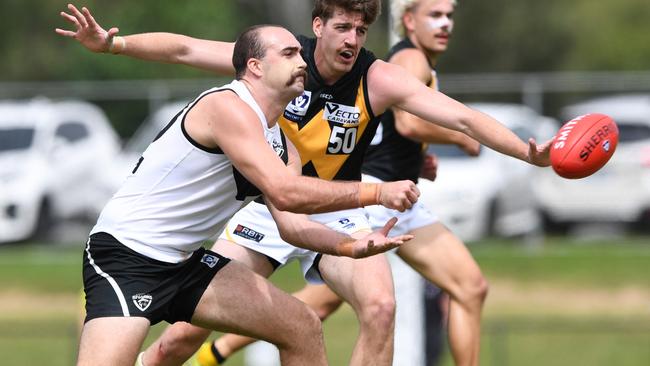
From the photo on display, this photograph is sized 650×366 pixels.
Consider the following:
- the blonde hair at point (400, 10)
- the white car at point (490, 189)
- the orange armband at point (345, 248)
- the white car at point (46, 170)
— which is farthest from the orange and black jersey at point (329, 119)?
the white car at point (46, 170)

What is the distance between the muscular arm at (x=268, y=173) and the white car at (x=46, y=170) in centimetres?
1197

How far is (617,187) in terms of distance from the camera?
17.4 meters

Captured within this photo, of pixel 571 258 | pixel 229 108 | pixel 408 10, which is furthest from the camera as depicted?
pixel 571 258

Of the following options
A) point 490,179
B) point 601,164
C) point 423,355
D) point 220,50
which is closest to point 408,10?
point 220,50

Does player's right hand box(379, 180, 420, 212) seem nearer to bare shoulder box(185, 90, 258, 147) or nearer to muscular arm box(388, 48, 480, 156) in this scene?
bare shoulder box(185, 90, 258, 147)

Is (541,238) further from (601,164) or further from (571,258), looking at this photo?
(601,164)

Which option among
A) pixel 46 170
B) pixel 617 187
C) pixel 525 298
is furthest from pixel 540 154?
pixel 46 170

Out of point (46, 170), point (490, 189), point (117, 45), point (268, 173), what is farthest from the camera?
point (46, 170)

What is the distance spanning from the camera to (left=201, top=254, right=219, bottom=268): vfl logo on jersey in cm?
639

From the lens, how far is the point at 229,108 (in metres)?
5.83

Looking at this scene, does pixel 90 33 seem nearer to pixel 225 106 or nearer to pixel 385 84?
pixel 225 106

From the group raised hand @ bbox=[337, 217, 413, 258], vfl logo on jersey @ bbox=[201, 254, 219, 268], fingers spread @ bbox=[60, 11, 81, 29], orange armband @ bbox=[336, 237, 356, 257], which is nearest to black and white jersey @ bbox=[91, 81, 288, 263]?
vfl logo on jersey @ bbox=[201, 254, 219, 268]

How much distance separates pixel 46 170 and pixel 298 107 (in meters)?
11.5

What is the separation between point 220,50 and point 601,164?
7.00ft
